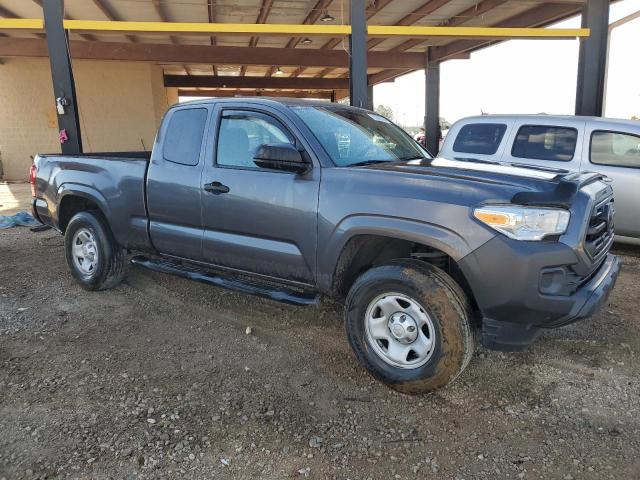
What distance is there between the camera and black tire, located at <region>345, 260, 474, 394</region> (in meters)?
2.94

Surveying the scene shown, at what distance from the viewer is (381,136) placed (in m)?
4.23

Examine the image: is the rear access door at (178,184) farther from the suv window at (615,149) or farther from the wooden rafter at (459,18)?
the wooden rafter at (459,18)

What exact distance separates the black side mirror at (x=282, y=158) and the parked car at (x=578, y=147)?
3681mm

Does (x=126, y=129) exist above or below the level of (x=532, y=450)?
above

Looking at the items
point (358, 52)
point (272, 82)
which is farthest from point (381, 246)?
point (272, 82)

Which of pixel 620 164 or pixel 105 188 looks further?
pixel 620 164

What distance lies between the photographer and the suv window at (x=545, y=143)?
20.8 feet

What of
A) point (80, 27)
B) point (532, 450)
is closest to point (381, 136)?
point (532, 450)

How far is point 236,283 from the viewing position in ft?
13.2

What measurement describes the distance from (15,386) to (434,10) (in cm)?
1118

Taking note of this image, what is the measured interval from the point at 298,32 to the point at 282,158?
594cm

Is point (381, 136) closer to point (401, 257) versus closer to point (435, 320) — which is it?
point (401, 257)

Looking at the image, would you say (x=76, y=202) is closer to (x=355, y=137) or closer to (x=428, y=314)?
(x=355, y=137)

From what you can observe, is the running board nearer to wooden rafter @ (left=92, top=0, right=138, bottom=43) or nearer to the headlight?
the headlight
